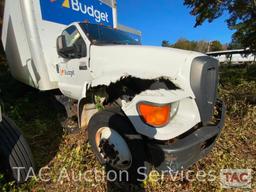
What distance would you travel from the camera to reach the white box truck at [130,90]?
8.08ft

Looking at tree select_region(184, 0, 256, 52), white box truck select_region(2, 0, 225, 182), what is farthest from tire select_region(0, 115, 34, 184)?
tree select_region(184, 0, 256, 52)

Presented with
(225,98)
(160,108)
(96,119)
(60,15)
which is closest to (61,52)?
(60,15)

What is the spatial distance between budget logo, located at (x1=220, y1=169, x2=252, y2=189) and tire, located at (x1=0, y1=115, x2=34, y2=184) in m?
2.53

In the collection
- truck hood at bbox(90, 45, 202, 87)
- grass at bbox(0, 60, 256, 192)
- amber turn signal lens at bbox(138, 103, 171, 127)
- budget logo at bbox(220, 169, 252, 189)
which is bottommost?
budget logo at bbox(220, 169, 252, 189)

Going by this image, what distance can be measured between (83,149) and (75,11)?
10.9ft

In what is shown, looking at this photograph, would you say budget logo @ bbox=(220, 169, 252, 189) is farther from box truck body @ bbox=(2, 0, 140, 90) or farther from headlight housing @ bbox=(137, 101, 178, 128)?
box truck body @ bbox=(2, 0, 140, 90)

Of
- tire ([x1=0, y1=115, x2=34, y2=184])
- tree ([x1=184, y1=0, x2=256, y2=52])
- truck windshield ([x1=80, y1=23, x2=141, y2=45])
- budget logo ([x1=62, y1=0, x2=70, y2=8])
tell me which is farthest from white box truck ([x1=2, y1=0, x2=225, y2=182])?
tree ([x1=184, y1=0, x2=256, y2=52])

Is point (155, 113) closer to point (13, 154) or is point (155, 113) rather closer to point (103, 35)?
point (13, 154)

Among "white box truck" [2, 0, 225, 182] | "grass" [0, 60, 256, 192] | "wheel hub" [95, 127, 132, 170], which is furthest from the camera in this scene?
"grass" [0, 60, 256, 192]

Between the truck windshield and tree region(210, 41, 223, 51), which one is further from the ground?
tree region(210, 41, 223, 51)

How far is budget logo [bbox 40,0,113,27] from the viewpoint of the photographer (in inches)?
182

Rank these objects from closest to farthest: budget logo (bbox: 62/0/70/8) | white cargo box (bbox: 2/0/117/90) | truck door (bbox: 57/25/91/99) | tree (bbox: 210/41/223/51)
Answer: truck door (bbox: 57/25/91/99)
white cargo box (bbox: 2/0/117/90)
budget logo (bbox: 62/0/70/8)
tree (bbox: 210/41/223/51)

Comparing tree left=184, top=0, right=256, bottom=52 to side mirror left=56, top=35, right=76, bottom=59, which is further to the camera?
tree left=184, top=0, right=256, bottom=52

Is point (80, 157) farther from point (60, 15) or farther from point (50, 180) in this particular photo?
point (60, 15)
